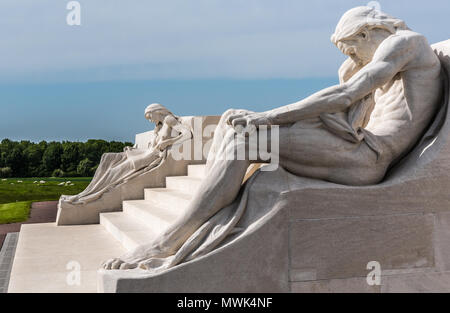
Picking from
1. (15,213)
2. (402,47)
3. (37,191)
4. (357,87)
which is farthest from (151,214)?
(37,191)

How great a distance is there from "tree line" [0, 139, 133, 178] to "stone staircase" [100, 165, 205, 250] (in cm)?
1872

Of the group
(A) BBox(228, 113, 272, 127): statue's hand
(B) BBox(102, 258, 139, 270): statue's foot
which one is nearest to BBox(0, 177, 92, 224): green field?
(B) BBox(102, 258, 139, 270): statue's foot

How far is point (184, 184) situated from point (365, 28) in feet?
11.3

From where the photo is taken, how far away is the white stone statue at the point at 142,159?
25.8 feet

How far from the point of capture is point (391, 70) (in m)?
3.59

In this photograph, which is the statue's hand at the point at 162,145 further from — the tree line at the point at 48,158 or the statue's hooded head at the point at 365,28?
the tree line at the point at 48,158

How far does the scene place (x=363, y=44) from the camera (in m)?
3.93

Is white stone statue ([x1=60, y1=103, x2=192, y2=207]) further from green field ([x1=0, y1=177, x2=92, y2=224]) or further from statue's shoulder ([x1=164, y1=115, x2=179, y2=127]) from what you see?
green field ([x1=0, y1=177, x2=92, y2=224])

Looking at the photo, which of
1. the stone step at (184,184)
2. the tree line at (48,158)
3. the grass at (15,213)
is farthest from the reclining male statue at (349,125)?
the tree line at (48,158)

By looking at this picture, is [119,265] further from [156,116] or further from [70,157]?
[70,157]

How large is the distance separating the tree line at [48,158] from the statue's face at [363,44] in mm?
22522

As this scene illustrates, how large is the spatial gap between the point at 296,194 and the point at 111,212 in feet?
16.4
